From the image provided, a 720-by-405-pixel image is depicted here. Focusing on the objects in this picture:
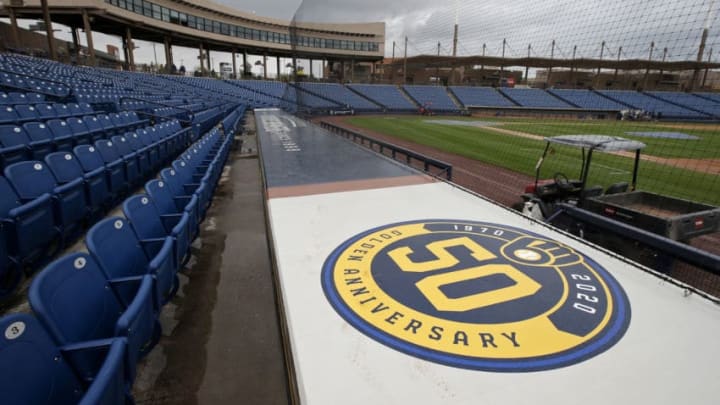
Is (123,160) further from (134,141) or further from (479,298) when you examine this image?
(479,298)

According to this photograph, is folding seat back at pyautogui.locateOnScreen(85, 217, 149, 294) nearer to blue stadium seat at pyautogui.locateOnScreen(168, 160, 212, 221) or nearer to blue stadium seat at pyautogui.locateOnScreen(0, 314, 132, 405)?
blue stadium seat at pyautogui.locateOnScreen(0, 314, 132, 405)

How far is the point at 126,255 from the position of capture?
9.46 feet

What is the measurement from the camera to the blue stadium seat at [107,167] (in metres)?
5.14

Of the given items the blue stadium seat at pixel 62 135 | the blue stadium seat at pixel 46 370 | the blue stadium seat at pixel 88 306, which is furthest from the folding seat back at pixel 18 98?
the blue stadium seat at pixel 46 370

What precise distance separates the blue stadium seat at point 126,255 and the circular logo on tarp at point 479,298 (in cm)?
130

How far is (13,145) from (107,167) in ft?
6.14

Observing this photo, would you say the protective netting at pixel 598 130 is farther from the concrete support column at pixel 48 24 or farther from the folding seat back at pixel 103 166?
the concrete support column at pixel 48 24

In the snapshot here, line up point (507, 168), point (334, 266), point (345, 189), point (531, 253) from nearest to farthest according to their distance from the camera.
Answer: point (334, 266), point (531, 253), point (345, 189), point (507, 168)

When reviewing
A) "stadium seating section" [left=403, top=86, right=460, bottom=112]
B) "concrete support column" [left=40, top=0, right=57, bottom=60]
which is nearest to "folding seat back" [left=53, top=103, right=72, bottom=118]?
"concrete support column" [left=40, top=0, right=57, bottom=60]

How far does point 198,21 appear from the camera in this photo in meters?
43.8

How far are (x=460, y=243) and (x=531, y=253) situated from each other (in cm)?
72

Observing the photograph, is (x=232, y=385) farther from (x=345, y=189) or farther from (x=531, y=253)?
(x=345, y=189)

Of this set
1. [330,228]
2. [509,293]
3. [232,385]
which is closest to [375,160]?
[330,228]

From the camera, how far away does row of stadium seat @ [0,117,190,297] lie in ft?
10.3
